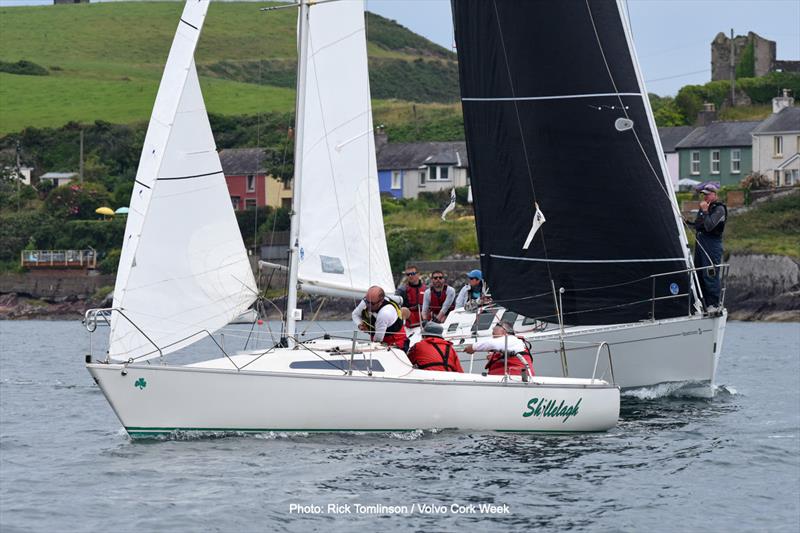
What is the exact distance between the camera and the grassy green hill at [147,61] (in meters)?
114

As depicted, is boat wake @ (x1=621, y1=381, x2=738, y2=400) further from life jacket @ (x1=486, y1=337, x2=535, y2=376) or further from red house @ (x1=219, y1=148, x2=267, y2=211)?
red house @ (x1=219, y1=148, x2=267, y2=211)

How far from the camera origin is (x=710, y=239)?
23.5 m

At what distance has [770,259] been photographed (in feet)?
187

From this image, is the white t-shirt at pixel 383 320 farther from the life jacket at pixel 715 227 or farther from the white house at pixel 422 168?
the white house at pixel 422 168

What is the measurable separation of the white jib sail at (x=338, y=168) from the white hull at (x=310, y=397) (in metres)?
1.76

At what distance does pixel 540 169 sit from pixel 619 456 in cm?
688

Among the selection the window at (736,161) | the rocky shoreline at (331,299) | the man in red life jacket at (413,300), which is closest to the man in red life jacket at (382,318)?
the man in red life jacket at (413,300)

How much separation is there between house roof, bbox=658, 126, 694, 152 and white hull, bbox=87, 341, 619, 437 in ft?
212

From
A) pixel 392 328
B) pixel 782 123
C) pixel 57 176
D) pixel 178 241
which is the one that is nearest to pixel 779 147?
pixel 782 123

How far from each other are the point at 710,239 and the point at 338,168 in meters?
7.45

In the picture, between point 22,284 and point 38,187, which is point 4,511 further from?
point 38,187

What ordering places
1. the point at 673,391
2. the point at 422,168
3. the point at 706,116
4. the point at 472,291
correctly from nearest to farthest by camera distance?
the point at 673,391 < the point at 472,291 < the point at 422,168 < the point at 706,116

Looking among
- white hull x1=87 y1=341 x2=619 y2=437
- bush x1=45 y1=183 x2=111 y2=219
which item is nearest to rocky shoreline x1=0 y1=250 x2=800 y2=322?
bush x1=45 y1=183 x2=111 y2=219

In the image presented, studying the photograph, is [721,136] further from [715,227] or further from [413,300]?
[413,300]
